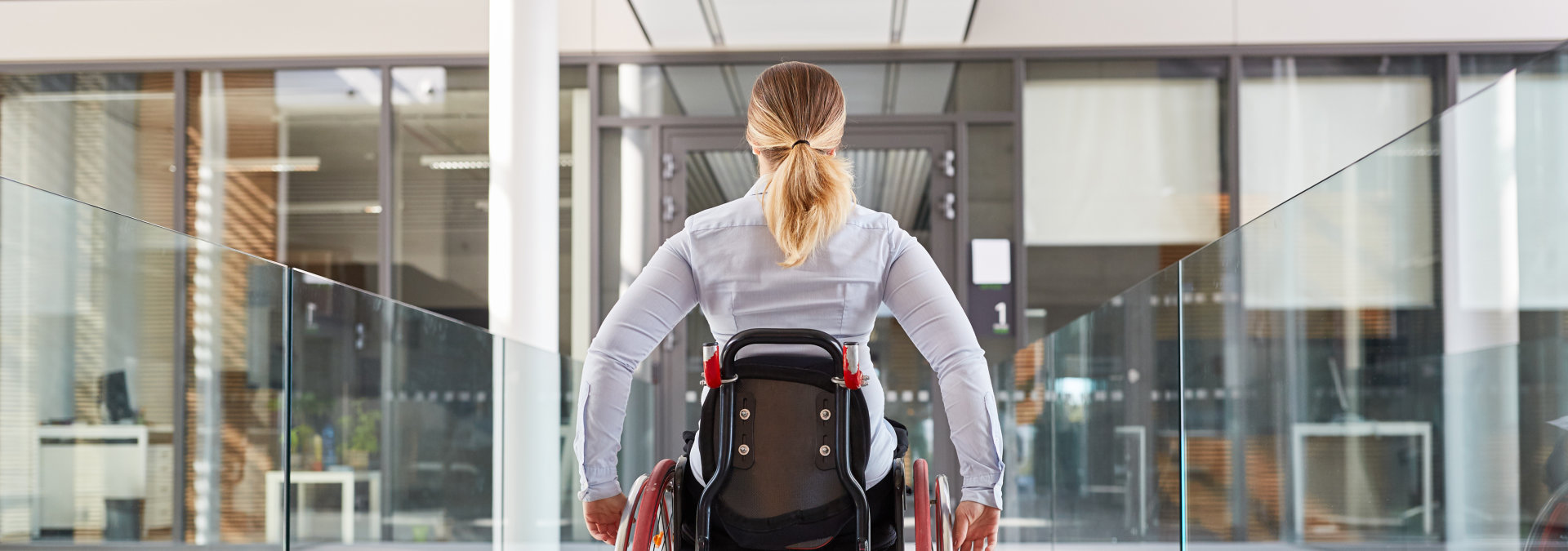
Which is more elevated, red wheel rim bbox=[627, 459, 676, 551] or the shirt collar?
the shirt collar

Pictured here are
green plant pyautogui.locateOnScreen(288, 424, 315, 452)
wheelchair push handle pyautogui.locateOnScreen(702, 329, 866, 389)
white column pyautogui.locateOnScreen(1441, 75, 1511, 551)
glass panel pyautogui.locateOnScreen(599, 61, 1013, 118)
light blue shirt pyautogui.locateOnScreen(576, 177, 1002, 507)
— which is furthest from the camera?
glass panel pyautogui.locateOnScreen(599, 61, 1013, 118)

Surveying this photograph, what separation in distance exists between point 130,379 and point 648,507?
732 mm

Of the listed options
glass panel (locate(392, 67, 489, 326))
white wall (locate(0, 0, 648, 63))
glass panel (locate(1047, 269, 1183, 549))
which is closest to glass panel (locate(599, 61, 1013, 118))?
white wall (locate(0, 0, 648, 63))

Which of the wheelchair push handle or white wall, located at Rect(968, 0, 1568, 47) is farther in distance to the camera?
white wall, located at Rect(968, 0, 1568, 47)

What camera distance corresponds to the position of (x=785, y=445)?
1.63 metres

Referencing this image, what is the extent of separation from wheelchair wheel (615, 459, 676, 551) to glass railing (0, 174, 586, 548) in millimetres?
583

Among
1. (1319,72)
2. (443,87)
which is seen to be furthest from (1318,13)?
(443,87)

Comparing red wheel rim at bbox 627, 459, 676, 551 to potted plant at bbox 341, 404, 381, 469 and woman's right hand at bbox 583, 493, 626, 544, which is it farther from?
potted plant at bbox 341, 404, 381, 469

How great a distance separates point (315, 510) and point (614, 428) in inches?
24.8

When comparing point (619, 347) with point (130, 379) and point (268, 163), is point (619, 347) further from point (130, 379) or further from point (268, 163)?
point (268, 163)

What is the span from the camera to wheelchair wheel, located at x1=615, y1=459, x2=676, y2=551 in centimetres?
164

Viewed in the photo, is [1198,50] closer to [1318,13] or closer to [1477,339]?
[1318,13]

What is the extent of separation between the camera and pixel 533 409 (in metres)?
3.53

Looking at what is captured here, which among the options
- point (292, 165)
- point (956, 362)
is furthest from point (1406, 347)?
point (292, 165)
